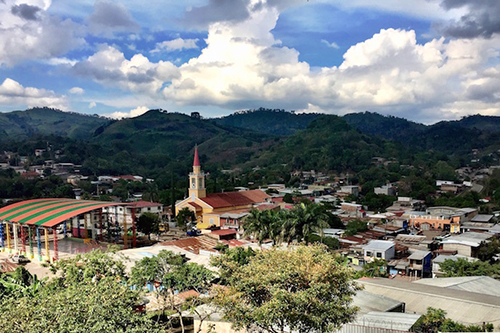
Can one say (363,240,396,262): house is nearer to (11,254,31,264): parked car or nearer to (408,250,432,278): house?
(408,250,432,278): house

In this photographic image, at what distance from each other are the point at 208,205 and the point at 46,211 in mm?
20289

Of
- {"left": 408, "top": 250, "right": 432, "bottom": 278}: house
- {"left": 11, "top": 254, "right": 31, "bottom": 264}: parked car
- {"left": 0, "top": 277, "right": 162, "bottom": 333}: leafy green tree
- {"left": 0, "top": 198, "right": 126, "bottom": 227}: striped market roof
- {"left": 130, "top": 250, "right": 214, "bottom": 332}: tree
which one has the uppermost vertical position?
{"left": 0, "top": 277, "right": 162, "bottom": 333}: leafy green tree

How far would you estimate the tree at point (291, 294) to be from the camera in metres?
10.8

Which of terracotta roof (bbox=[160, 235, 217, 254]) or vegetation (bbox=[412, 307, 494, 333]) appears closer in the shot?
vegetation (bbox=[412, 307, 494, 333])

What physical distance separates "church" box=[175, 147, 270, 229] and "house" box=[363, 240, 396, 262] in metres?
17.8

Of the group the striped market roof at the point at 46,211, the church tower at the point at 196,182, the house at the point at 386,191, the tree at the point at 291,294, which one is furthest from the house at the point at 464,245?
the house at the point at 386,191

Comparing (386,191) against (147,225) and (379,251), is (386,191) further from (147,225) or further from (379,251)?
(147,225)

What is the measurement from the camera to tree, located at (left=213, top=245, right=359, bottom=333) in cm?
1079

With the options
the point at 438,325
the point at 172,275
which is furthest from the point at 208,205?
the point at 438,325

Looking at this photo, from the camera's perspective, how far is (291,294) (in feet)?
35.2

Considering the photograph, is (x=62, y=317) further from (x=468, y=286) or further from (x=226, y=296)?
(x=468, y=286)

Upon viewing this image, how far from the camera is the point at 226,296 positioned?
1184 cm

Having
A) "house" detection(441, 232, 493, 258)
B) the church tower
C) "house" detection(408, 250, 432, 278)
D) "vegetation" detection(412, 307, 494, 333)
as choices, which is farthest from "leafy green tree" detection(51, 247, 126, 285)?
the church tower

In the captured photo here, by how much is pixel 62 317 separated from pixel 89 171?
108478mm
